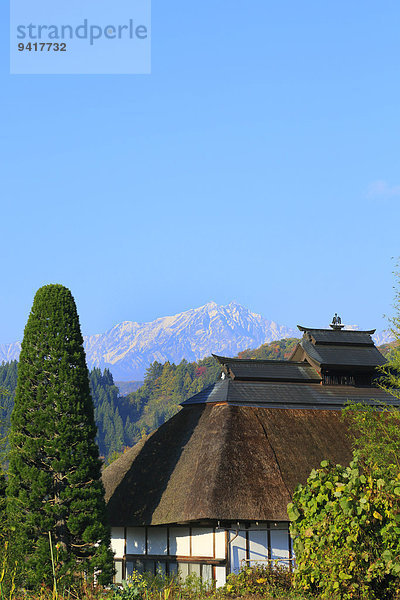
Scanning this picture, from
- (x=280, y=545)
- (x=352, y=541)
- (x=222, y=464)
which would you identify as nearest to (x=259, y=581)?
(x=280, y=545)

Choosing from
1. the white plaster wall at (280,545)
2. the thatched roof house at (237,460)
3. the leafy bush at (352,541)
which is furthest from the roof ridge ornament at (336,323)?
the leafy bush at (352,541)

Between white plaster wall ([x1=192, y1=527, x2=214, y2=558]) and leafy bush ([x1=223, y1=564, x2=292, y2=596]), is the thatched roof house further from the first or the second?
leafy bush ([x1=223, y1=564, x2=292, y2=596])

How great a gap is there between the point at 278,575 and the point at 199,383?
141701 mm

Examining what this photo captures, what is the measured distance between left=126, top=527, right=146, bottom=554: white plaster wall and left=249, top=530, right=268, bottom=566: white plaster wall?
5.73 metres

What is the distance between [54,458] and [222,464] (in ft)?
24.1

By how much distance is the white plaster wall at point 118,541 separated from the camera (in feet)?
115

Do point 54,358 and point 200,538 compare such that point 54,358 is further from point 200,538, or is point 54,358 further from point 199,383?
point 199,383

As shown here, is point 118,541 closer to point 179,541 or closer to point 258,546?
point 179,541

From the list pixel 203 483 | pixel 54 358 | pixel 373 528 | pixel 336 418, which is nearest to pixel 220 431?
pixel 203 483

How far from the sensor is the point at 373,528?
838 inches

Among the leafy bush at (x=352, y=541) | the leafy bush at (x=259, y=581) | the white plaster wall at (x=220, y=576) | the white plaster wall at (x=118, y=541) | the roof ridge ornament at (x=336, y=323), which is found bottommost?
the white plaster wall at (x=220, y=576)

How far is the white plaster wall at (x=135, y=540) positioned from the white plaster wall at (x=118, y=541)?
29 centimetres

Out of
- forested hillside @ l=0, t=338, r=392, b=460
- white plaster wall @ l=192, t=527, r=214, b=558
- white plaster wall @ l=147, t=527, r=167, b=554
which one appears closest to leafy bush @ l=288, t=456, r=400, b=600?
white plaster wall @ l=192, t=527, r=214, b=558

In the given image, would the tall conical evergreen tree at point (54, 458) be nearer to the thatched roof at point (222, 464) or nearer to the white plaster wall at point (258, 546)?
the thatched roof at point (222, 464)
